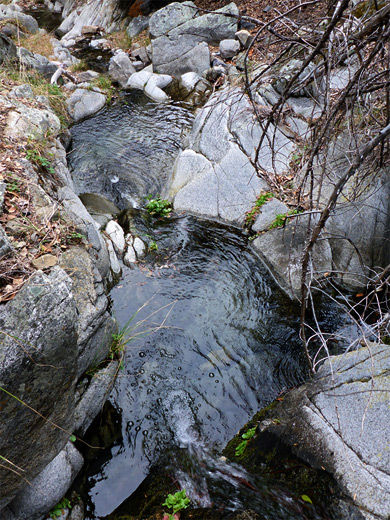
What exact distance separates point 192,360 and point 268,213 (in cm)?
288

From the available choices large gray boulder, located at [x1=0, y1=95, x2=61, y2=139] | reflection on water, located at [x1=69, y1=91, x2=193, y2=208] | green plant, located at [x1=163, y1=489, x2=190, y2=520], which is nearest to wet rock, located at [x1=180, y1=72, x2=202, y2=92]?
reflection on water, located at [x1=69, y1=91, x2=193, y2=208]

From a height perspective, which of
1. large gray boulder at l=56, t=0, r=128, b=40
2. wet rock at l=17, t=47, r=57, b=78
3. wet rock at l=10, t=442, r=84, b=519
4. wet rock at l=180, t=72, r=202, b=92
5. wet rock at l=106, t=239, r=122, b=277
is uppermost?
large gray boulder at l=56, t=0, r=128, b=40

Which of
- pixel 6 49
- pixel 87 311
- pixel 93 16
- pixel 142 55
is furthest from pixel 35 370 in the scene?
pixel 93 16

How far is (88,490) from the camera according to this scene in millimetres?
3387

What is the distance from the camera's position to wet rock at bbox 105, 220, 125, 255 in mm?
5883

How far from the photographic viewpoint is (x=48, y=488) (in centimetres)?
304

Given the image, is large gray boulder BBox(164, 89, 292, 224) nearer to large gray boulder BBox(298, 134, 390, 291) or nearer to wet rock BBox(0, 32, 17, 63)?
large gray boulder BBox(298, 134, 390, 291)

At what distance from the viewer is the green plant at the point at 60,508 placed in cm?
306

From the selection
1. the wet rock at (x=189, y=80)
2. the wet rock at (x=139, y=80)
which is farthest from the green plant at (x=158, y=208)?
the wet rock at (x=139, y=80)

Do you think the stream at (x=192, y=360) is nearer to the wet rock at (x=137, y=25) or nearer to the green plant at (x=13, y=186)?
the green plant at (x=13, y=186)

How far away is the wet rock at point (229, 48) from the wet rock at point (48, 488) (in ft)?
36.7

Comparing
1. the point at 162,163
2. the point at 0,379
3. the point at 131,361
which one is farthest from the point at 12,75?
the point at 0,379

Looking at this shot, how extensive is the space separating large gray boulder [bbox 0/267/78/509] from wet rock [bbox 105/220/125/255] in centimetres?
308

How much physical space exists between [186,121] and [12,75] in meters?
3.86
